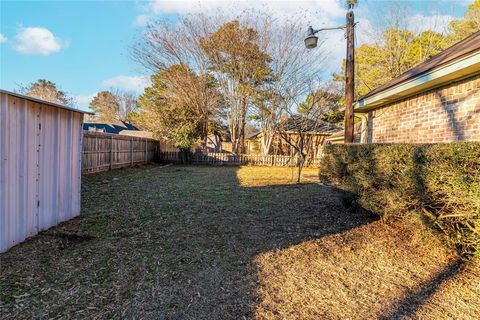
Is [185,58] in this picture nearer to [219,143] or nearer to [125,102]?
[219,143]

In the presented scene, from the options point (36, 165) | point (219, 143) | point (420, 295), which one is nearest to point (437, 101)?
point (420, 295)

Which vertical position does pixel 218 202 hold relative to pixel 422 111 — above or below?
below

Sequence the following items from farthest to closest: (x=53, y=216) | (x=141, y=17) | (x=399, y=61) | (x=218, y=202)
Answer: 1. (x=399, y=61)
2. (x=141, y=17)
3. (x=218, y=202)
4. (x=53, y=216)

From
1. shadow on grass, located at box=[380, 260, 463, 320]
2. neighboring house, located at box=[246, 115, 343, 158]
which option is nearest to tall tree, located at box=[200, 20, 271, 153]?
neighboring house, located at box=[246, 115, 343, 158]

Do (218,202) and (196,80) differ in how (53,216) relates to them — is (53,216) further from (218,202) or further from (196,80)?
(196,80)

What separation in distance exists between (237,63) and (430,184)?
16427mm

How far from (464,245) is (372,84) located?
18.4 metres

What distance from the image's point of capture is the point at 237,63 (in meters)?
17.6

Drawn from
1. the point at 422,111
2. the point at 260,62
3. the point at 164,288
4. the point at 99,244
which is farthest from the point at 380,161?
the point at 260,62

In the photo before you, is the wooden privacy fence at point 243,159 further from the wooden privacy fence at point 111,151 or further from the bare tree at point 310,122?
the wooden privacy fence at point 111,151

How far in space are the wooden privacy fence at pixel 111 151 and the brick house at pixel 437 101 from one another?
1013 centimetres

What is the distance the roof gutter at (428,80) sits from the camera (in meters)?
3.47

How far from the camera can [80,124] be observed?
4648mm

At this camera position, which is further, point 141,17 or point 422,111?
point 141,17
